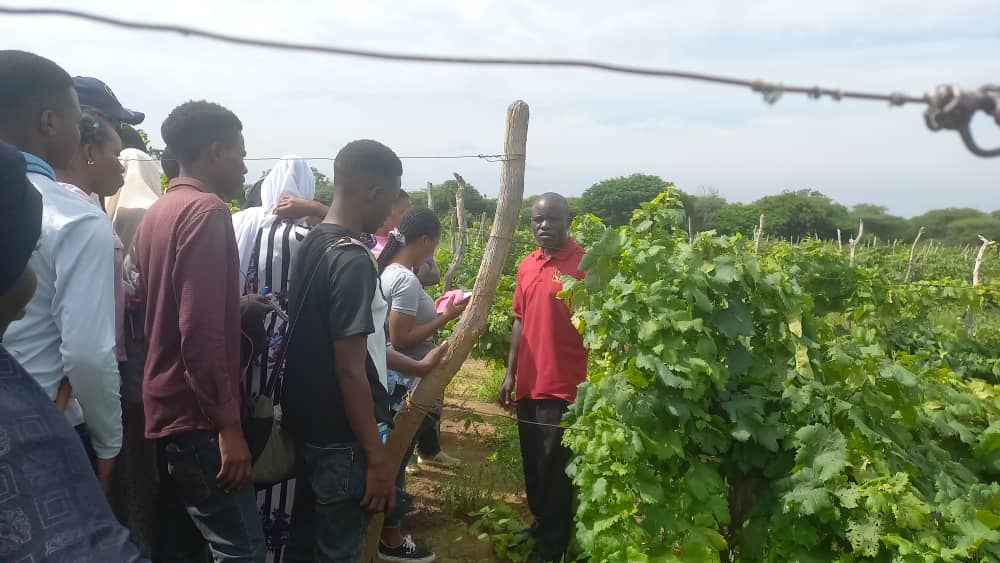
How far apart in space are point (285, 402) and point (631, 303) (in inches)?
48.6

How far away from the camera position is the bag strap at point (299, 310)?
220 centimetres

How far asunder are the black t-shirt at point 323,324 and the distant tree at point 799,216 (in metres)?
47.7

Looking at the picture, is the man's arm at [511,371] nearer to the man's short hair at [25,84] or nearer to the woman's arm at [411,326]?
the woman's arm at [411,326]

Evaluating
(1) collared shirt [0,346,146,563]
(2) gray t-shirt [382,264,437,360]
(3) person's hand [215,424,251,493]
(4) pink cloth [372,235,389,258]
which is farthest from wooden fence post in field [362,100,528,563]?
(1) collared shirt [0,346,146,563]

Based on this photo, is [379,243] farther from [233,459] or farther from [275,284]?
[233,459]

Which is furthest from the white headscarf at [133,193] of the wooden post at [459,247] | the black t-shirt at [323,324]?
the wooden post at [459,247]

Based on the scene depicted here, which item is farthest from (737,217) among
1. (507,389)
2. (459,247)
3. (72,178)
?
(72,178)

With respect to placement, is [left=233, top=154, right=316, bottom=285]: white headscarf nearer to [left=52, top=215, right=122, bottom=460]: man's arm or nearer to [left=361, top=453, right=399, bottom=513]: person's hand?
[left=52, top=215, right=122, bottom=460]: man's arm

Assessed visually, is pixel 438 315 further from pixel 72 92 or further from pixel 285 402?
pixel 72 92

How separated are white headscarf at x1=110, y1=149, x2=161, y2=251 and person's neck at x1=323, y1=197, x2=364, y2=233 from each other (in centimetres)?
103

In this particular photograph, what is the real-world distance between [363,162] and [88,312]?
917mm

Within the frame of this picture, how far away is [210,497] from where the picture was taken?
2.05 metres

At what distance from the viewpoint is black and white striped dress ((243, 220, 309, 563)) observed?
2.54 m

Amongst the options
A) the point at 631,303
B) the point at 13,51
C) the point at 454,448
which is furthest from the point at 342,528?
the point at 454,448
